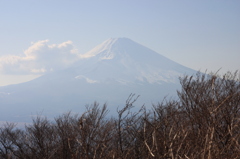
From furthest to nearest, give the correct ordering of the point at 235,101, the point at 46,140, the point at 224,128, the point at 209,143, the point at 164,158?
the point at 46,140 → the point at 235,101 → the point at 224,128 → the point at 164,158 → the point at 209,143

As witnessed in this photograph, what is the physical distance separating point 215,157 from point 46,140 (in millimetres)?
29700

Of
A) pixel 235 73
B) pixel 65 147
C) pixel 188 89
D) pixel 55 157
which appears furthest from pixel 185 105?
pixel 55 157

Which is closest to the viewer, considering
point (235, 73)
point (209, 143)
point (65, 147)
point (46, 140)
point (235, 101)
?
point (209, 143)

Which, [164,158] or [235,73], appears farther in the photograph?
[235,73]

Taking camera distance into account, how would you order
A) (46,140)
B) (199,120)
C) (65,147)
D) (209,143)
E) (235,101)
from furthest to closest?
(46,140)
(65,147)
(235,101)
(199,120)
(209,143)

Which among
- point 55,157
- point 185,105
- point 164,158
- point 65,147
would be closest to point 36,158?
point 55,157

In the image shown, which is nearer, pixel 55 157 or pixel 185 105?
pixel 185 105

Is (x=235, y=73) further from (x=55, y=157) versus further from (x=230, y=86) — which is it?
(x=55, y=157)

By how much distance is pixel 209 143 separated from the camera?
23.0 ft

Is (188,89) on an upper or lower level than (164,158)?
upper

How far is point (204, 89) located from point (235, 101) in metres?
2.04

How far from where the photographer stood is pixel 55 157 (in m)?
29.4

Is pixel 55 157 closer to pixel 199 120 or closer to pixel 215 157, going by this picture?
pixel 199 120

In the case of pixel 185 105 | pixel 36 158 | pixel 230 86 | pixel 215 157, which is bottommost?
pixel 36 158
